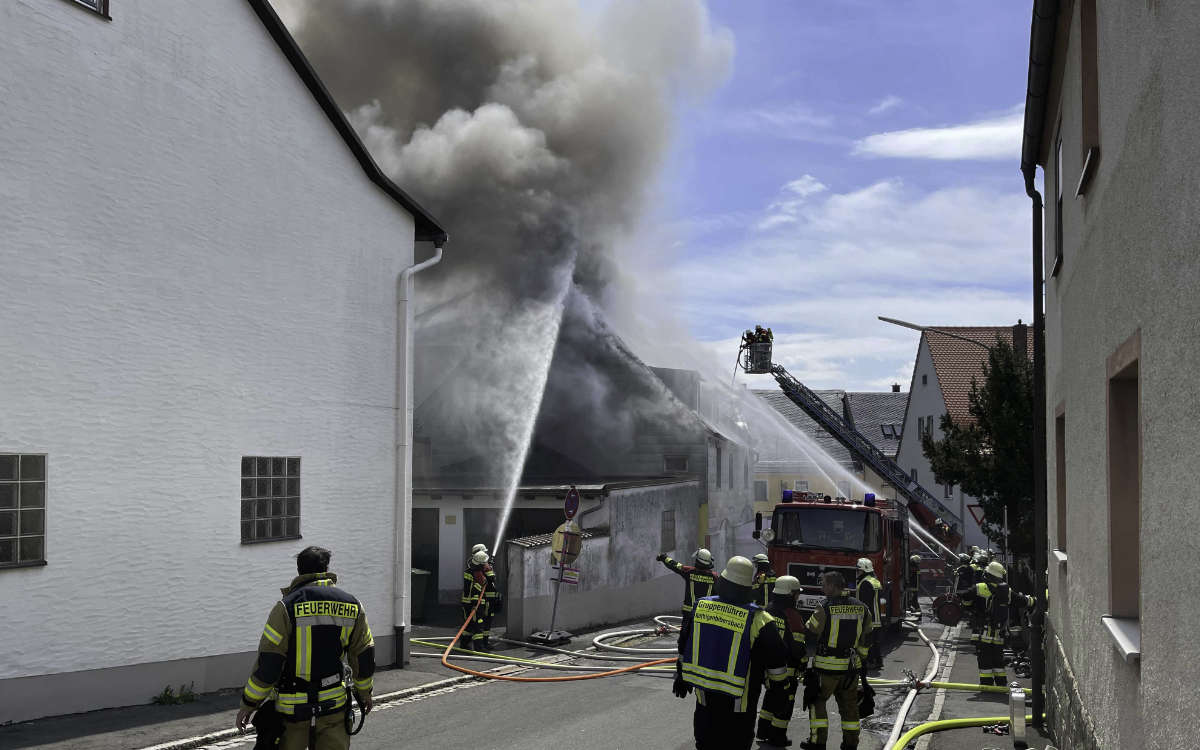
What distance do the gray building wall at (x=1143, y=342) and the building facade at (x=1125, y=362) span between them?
0.04 ft

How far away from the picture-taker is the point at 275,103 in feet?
38.8

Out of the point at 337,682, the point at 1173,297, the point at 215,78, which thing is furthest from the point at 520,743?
the point at 215,78

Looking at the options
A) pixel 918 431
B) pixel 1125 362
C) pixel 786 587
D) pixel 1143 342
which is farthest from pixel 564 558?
pixel 918 431

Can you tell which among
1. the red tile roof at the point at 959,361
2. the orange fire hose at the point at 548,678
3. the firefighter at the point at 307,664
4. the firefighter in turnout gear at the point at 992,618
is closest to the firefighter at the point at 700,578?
the orange fire hose at the point at 548,678

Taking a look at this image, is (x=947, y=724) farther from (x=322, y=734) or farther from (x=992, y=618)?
(x=322, y=734)

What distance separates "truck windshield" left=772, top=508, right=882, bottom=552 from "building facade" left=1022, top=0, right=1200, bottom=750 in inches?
270

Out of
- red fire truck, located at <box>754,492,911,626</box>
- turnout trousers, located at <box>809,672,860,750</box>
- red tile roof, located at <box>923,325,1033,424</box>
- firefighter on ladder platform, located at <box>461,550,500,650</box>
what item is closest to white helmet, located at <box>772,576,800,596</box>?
turnout trousers, located at <box>809,672,860,750</box>

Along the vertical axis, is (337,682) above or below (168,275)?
below

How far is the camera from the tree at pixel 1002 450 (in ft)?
73.3

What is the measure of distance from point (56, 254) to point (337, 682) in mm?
5231

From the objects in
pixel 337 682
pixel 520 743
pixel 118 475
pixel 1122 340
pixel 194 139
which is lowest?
pixel 520 743

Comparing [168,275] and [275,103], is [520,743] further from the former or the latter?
[275,103]

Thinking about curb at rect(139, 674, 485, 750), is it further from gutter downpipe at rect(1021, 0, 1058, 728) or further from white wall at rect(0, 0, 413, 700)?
gutter downpipe at rect(1021, 0, 1058, 728)

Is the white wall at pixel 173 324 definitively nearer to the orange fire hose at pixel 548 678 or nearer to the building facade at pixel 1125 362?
the orange fire hose at pixel 548 678
